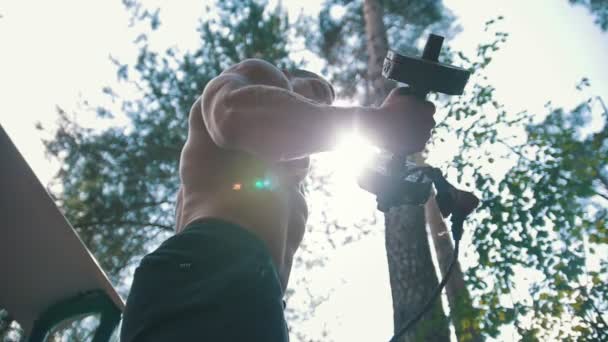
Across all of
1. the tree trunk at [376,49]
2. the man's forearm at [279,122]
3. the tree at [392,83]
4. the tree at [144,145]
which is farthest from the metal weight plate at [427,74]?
the tree at [144,145]

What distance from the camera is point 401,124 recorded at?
0.95m

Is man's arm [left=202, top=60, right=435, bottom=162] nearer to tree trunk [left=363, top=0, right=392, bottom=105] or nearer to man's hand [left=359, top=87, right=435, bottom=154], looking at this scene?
man's hand [left=359, top=87, right=435, bottom=154]

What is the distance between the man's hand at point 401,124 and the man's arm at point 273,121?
6 cm

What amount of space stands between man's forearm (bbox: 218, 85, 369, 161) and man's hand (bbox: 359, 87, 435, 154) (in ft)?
0.16

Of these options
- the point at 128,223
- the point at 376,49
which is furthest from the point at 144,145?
the point at 376,49

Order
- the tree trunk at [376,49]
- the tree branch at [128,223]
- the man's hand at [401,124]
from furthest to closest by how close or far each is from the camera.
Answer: the tree branch at [128,223]
the tree trunk at [376,49]
the man's hand at [401,124]

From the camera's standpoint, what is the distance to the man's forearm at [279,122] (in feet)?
3.25

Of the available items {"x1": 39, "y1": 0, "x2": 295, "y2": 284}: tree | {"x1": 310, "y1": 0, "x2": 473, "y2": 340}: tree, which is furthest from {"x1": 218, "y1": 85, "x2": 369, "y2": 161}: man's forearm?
{"x1": 39, "y1": 0, "x2": 295, "y2": 284}: tree

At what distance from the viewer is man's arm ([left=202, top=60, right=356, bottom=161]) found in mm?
992

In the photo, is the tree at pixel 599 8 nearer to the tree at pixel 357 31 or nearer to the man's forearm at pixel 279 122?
the tree at pixel 357 31

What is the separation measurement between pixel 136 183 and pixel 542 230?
6.23 m

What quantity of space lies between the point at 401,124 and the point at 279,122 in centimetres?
32

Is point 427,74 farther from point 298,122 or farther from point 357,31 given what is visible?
point 357,31

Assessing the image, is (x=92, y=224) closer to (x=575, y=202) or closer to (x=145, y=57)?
(x=145, y=57)
